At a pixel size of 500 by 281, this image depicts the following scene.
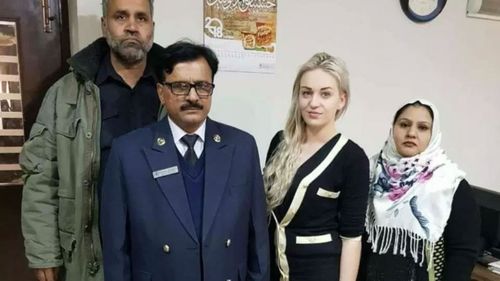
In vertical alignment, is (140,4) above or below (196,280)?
above

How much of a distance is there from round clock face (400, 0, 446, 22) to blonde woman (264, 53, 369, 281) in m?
1.09

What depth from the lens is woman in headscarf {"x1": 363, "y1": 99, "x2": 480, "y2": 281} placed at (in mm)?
1417

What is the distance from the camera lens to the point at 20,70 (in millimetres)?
1715

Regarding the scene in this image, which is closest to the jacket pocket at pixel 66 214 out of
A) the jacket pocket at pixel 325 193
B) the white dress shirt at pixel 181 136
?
the white dress shirt at pixel 181 136

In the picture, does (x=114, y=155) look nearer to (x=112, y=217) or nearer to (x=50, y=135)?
(x=112, y=217)

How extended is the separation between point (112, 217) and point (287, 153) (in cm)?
64

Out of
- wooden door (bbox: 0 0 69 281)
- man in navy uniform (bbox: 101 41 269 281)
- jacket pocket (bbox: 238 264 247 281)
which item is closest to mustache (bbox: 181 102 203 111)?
man in navy uniform (bbox: 101 41 269 281)

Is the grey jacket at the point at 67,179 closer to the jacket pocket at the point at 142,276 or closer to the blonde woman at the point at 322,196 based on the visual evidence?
the jacket pocket at the point at 142,276

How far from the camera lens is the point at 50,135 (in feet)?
4.58

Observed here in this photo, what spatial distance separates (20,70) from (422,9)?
6.85 feet

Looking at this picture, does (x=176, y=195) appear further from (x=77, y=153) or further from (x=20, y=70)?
(x=20, y=70)

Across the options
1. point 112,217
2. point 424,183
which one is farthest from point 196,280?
point 424,183

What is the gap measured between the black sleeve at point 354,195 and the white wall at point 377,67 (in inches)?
29.6

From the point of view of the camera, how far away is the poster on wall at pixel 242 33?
1.84 m
